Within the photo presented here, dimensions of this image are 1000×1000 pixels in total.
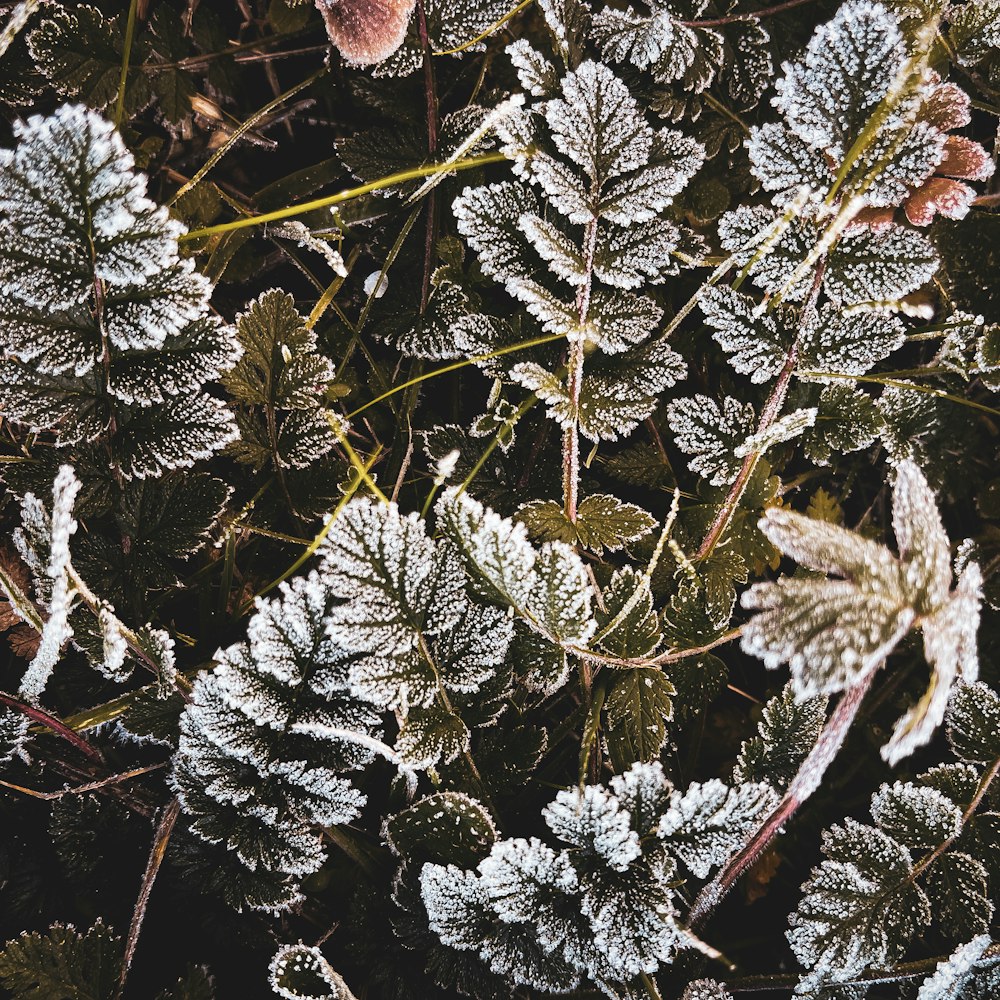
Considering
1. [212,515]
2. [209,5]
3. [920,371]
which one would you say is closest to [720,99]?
[920,371]

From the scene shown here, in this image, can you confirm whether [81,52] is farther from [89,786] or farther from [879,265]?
[879,265]

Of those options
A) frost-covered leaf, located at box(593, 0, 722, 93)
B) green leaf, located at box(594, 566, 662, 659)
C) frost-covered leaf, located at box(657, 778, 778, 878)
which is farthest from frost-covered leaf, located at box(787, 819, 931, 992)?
frost-covered leaf, located at box(593, 0, 722, 93)

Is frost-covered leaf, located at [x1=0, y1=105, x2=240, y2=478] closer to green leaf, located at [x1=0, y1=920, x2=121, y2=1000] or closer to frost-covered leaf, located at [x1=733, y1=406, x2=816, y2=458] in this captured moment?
green leaf, located at [x1=0, y1=920, x2=121, y2=1000]

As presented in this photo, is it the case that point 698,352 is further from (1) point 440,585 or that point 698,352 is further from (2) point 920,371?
(1) point 440,585

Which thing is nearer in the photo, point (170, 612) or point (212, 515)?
point (212, 515)

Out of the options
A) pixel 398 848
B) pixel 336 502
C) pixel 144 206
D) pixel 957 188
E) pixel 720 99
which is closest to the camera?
pixel 144 206

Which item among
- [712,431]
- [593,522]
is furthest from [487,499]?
[712,431]
